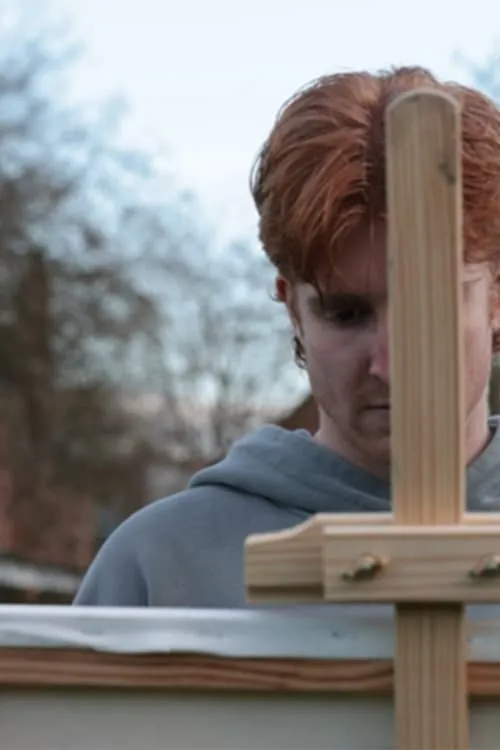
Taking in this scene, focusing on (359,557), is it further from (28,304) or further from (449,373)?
(28,304)

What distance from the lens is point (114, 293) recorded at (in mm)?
22734

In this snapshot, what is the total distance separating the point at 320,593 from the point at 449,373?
17 cm

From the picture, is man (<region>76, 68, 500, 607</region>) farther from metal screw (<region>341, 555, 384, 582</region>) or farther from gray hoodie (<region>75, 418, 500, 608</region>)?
metal screw (<region>341, 555, 384, 582</region>)

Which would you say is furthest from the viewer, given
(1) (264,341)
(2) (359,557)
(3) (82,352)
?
(3) (82,352)

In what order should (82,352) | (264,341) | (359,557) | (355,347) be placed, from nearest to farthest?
(359,557) → (355,347) → (264,341) → (82,352)

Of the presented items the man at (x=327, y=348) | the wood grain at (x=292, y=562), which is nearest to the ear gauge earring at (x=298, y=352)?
the man at (x=327, y=348)

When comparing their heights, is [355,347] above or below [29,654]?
above

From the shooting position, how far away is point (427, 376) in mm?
1000

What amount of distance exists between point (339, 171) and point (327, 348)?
Result: 16cm

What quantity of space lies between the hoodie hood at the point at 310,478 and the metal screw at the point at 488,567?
43 centimetres

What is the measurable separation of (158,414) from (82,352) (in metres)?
1.60

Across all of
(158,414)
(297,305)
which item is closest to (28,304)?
(158,414)

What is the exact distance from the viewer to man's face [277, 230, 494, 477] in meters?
1.34

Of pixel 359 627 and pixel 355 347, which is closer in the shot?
pixel 359 627
